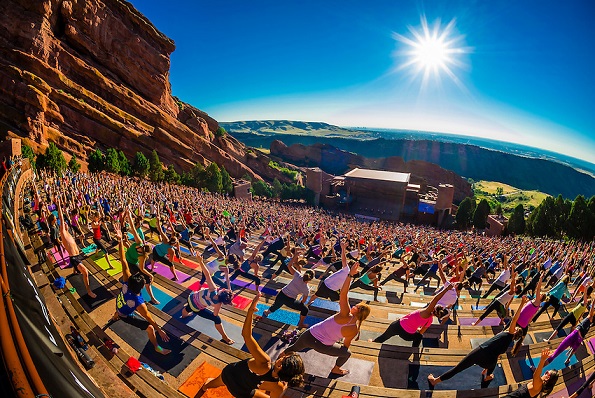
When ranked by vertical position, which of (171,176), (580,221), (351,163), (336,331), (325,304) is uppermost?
(351,163)

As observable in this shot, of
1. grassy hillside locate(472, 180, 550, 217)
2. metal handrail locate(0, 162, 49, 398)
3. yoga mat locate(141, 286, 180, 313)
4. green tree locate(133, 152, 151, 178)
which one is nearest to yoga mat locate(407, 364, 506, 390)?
metal handrail locate(0, 162, 49, 398)

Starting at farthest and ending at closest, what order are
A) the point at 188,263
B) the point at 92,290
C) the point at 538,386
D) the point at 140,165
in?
the point at 140,165
the point at 188,263
the point at 92,290
the point at 538,386

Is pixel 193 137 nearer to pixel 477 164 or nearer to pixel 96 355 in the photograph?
pixel 96 355

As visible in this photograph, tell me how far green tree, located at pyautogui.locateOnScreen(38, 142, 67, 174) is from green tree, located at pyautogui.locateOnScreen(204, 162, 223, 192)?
A: 65.0ft

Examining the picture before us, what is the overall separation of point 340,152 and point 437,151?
334 feet

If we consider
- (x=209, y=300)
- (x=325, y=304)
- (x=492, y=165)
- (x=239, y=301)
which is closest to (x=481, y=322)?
(x=325, y=304)

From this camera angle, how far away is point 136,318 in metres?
5.07

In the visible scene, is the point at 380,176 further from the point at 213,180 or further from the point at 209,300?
the point at 209,300

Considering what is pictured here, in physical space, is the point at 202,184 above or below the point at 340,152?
below

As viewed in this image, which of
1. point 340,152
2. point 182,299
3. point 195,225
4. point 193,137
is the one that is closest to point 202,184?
point 193,137

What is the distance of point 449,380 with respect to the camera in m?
5.08

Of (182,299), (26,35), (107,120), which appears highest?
(26,35)

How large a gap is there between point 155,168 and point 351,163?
268 feet

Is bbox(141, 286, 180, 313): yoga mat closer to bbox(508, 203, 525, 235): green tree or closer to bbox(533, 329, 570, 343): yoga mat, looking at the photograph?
bbox(533, 329, 570, 343): yoga mat
